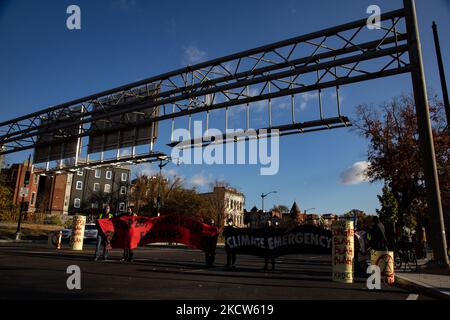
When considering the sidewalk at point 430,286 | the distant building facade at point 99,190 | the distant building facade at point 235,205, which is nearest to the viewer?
the sidewalk at point 430,286

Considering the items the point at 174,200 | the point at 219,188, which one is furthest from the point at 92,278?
the point at 219,188

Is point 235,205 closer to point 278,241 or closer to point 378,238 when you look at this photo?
point 278,241

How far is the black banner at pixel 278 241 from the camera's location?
1208 cm

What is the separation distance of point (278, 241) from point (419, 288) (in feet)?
15.4

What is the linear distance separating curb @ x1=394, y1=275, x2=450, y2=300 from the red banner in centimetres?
611

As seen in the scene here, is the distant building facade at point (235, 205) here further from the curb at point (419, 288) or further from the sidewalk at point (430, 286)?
the curb at point (419, 288)

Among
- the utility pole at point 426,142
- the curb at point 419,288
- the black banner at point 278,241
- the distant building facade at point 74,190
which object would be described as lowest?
the curb at point 419,288

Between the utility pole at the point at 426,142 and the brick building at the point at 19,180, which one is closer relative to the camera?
the utility pole at the point at 426,142

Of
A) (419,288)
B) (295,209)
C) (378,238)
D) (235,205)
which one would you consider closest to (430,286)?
(419,288)

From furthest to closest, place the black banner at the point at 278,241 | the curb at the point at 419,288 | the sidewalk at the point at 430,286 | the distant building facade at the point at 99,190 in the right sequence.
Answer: the distant building facade at the point at 99,190, the black banner at the point at 278,241, the sidewalk at the point at 430,286, the curb at the point at 419,288

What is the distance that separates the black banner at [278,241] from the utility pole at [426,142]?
12.1ft

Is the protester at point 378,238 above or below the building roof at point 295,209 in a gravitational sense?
below

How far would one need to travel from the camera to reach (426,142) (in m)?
12.8

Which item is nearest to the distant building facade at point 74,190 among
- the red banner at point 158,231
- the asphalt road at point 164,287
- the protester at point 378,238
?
the red banner at point 158,231
